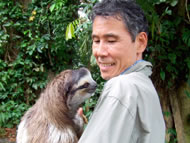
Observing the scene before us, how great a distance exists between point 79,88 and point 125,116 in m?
1.26

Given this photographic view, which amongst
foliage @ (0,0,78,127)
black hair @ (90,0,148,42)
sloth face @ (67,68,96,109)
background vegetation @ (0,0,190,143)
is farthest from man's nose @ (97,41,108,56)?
foliage @ (0,0,78,127)

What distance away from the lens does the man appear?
735mm

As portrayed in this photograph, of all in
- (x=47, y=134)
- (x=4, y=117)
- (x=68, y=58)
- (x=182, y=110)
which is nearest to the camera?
(x=47, y=134)

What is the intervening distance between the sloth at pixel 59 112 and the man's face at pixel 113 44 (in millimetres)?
935

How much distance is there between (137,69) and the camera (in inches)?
38.5

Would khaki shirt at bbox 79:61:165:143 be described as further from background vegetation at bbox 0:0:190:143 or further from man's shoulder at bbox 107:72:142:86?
background vegetation at bbox 0:0:190:143

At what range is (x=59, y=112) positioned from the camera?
1871 millimetres

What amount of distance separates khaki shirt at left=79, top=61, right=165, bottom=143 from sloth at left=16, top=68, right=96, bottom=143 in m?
1.15

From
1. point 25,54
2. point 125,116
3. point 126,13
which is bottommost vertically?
point 25,54

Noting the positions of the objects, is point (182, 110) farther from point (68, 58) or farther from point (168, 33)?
point (68, 58)

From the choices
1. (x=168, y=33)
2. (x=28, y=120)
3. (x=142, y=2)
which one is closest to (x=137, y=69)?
(x=28, y=120)

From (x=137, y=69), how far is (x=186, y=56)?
214cm

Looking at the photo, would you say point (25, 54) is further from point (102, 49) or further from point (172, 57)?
point (102, 49)

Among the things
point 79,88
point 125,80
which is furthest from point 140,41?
point 79,88
